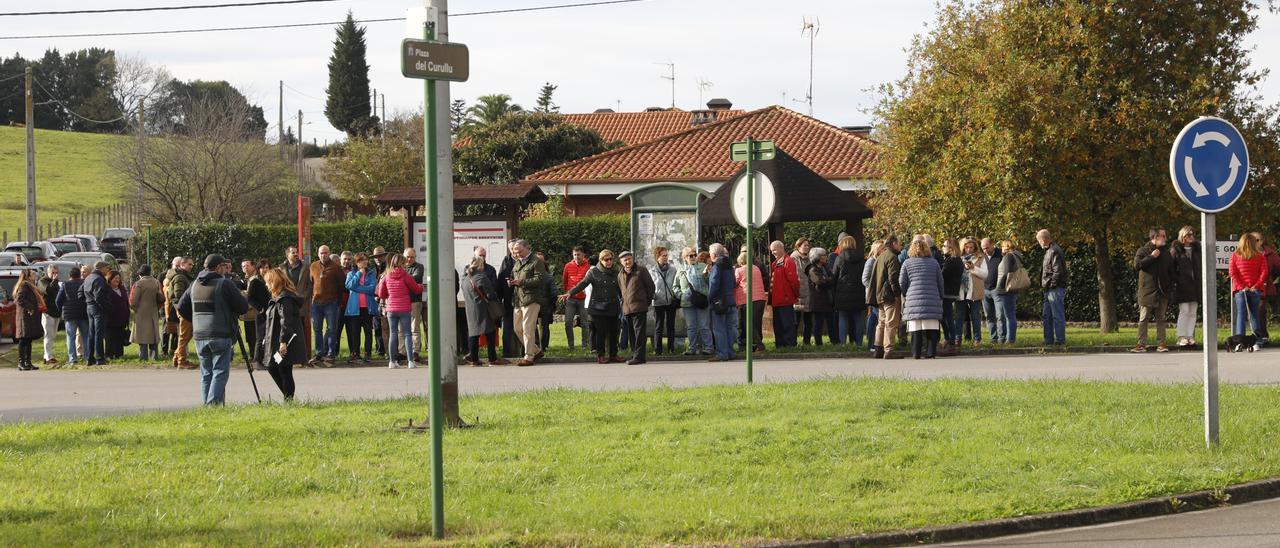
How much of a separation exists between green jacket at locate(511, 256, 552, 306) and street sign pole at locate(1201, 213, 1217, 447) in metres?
11.7

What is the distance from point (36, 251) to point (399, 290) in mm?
34105

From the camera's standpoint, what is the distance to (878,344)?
66.6 ft

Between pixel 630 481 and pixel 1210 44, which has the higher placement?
pixel 1210 44

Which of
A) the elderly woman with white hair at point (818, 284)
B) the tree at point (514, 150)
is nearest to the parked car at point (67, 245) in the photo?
the tree at point (514, 150)

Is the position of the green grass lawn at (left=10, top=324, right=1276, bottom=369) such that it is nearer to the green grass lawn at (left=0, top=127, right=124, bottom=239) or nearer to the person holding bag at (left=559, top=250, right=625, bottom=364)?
the person holding bag at (left=559, top=250, right=625, bottom=364)

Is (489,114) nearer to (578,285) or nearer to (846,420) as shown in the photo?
(578,285)

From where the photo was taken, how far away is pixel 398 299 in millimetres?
20484

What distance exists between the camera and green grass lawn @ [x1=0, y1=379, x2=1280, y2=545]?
323 inches

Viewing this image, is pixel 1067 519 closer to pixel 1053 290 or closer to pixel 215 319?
pixel 215 319

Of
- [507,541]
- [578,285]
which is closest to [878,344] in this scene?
[578,285]

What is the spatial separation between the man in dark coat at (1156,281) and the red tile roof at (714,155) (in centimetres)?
2456

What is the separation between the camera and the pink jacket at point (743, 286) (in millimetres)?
21125

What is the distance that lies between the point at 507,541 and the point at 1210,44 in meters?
22.1

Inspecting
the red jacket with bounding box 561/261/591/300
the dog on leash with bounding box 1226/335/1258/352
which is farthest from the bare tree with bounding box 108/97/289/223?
the dog on leash with bounding box 1226/335/1258/352
